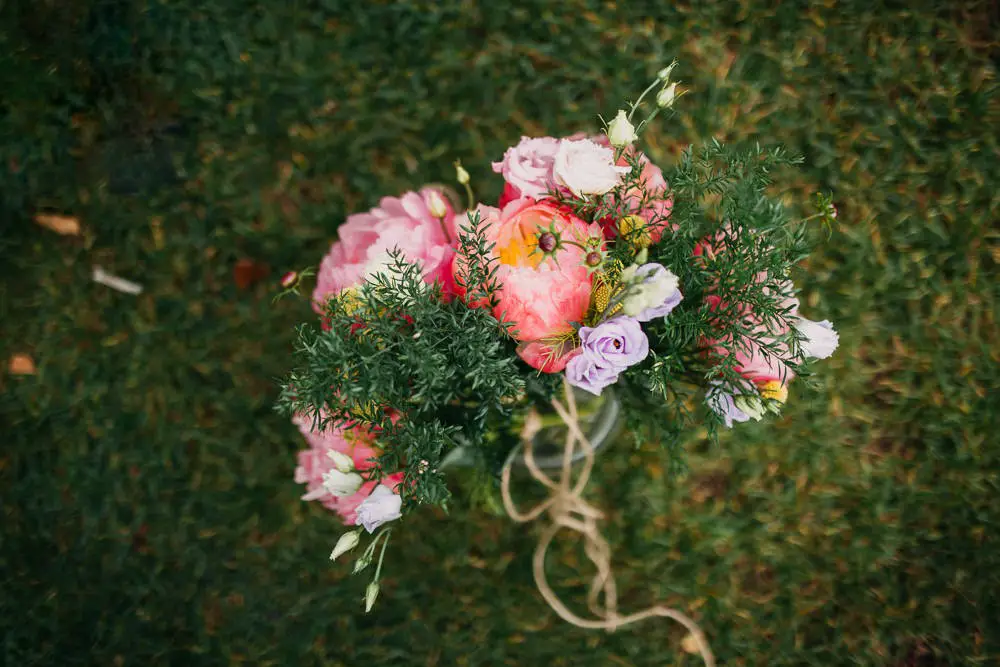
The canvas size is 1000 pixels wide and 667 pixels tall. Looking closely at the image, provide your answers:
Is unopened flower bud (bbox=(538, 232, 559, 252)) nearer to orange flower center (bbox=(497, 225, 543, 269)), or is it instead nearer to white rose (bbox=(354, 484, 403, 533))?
orange flower center (bbox=(497, 225, 543, 269))

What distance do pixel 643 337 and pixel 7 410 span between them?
1.59 meters

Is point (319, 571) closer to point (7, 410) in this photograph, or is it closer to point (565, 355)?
point (7, 410)

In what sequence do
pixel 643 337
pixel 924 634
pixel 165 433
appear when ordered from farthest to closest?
pixel 165 433, pixel 924 634, pixel 643 337

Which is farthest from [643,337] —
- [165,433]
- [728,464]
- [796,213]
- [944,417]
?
[165,433]

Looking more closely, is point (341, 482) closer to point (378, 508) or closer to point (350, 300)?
point (378, 508)

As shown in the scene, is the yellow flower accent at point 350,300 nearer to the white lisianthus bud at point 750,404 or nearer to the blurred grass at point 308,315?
the white lisianthus bud at point 750,404

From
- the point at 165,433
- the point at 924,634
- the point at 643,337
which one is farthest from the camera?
the point at 165,433

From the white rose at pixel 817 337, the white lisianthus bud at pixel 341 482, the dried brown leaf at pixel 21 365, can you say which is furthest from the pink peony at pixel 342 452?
the dried brown leaf at pixel 21 365

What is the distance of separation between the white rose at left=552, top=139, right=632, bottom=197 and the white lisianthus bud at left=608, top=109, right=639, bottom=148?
0.02 meters

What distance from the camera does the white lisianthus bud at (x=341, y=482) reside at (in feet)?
2.41

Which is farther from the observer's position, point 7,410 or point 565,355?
point 7,410

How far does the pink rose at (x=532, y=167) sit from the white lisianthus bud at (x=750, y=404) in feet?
0.95

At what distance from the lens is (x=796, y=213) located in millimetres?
1535

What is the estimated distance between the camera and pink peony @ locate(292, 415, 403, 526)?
32.3 inches
